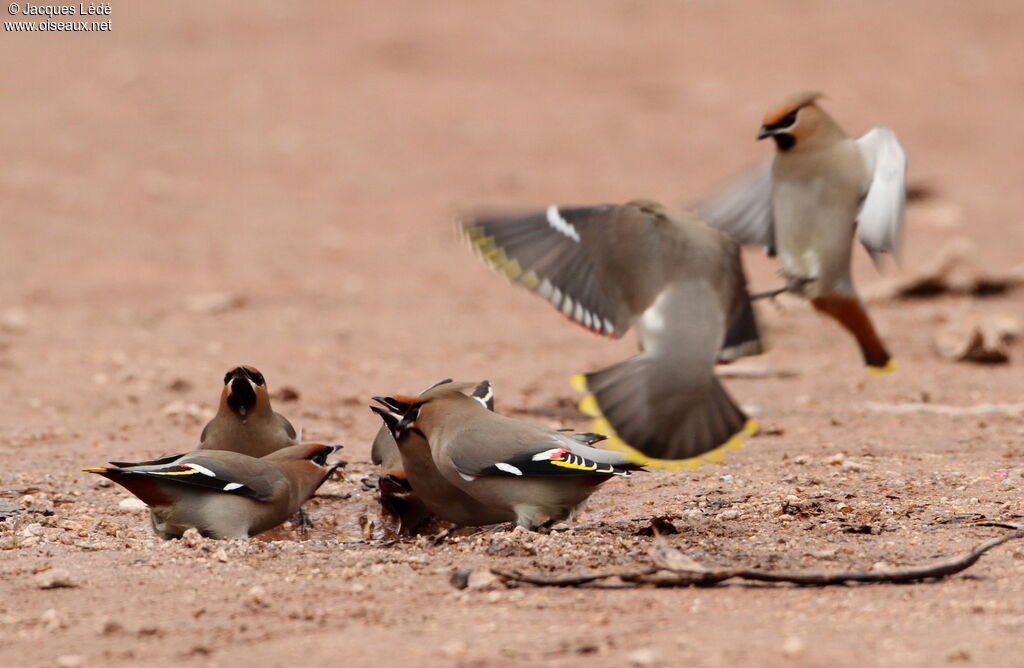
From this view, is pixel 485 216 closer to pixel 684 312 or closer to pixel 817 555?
pixel 684 312

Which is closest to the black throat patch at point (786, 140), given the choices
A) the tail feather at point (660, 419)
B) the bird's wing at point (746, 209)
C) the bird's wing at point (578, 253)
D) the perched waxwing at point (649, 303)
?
the bird's wing at point (746, 209)

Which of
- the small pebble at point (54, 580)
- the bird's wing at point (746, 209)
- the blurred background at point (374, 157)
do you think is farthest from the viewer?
the blurred background at point (374, 157)

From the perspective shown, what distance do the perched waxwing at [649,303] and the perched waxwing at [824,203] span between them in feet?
1.45

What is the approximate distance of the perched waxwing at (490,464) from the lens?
17.9 ft

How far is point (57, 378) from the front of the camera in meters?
8.70

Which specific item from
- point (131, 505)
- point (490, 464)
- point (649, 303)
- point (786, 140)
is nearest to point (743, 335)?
point (649, 303)

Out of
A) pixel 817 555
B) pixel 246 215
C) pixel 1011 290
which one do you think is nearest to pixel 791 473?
pixel 817 555

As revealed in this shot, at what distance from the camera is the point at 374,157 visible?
16578 mm

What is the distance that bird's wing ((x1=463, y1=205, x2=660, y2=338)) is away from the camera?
5.17m

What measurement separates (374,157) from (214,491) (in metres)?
11.3

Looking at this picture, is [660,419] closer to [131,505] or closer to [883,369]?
[883,369]

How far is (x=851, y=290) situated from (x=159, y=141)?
11.8m

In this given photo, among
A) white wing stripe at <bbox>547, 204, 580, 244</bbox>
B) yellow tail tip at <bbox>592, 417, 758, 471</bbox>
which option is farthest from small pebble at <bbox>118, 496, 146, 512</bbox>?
yellow tail tip at <bbox>592, 417, 758, 471</bbox>

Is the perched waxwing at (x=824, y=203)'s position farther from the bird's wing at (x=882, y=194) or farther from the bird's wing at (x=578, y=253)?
the bird's wing at (x=578, y=253)
